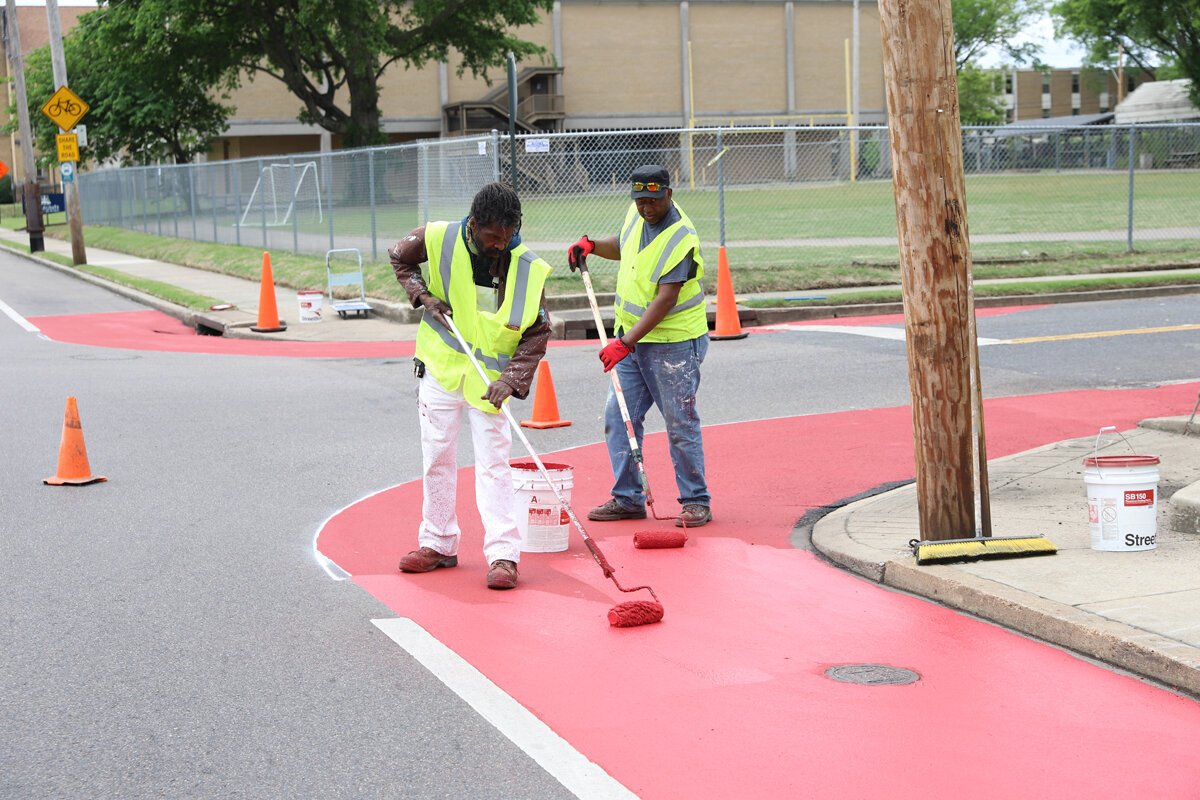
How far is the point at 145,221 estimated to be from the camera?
134 ft

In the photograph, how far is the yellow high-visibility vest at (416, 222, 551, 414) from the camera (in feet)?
21.8

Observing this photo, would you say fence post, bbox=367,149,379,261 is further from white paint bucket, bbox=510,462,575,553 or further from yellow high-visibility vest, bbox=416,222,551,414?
yellow high-visibility vest, bbox=416,222,551,414

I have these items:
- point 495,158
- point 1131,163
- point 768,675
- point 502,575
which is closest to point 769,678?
point 768,675

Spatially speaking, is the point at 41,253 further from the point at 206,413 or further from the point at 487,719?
the point at 487,719

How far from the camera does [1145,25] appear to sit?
64062 mm

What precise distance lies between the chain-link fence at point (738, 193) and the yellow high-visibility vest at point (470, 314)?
37.9 ft

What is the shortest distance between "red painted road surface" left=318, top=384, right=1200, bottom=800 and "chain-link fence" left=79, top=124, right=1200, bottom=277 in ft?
38.3

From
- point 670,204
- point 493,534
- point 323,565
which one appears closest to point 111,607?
point 323,565

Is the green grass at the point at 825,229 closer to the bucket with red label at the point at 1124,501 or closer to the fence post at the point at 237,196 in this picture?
the fence post at the point at 237,196

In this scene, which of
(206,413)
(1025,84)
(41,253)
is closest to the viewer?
(206,413)

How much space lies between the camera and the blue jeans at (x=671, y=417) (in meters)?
7.81

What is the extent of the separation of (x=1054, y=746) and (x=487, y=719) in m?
1.89

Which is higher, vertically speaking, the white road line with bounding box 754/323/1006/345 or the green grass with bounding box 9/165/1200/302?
the green grass with bounding box 9/165/1200/302

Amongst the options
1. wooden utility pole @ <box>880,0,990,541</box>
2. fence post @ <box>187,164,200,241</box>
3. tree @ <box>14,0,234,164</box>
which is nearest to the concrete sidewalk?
wooden utility pole @ <box>880,0,990,541</box>
